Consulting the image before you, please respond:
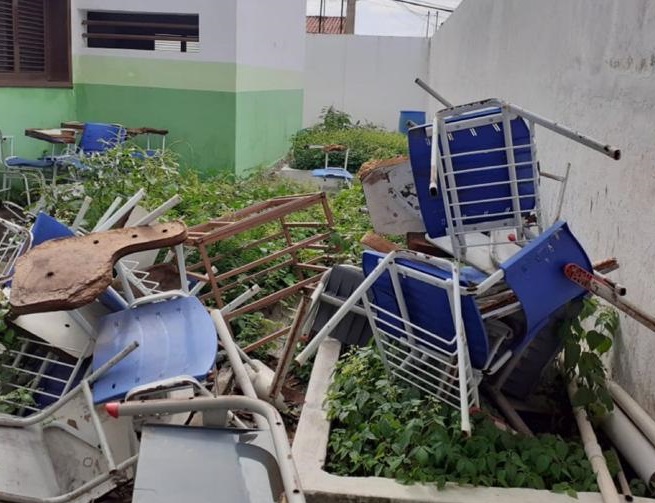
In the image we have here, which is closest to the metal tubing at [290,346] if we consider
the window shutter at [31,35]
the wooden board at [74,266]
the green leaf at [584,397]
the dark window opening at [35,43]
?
the wooden board at [74,266]

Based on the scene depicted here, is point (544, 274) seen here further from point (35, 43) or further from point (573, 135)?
point (35, 43)

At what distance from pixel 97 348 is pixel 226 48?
6.29 metres

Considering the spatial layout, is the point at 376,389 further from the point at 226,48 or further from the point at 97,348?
the point at 226,48

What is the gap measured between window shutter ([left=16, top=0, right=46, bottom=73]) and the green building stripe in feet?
1.57

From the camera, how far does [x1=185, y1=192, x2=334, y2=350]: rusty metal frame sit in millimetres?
4391

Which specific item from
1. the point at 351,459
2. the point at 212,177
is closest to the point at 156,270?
the point at 351,459

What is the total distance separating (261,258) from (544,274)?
2769mm

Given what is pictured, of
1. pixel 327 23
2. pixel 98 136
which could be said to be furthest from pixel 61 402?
pixel 327 23

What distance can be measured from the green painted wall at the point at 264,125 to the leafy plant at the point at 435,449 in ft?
21.4

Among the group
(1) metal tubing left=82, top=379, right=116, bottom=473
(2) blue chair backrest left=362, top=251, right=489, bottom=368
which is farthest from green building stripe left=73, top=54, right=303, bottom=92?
(1) metal tubing left=82, top=379, right=116, bottom=473

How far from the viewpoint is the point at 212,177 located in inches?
334

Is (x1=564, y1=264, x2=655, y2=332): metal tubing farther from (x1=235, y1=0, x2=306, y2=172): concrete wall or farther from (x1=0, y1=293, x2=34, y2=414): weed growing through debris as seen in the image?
(x1=235, y1=0, x2=306, y2=172): concrete wall

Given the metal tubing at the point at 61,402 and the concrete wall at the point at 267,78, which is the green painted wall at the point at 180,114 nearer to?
the concrete wall at the point at 267,78

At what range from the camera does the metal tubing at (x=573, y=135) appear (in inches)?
104
